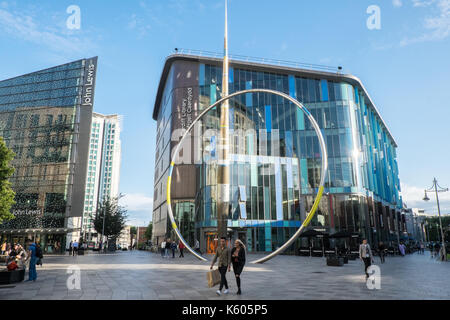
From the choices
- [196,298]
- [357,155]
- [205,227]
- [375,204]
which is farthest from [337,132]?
[196,298]

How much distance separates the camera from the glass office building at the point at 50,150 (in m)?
48.6

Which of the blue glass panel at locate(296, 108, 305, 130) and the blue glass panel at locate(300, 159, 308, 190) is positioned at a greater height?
the blue glass panel at locate(296, 108, 305, 130)

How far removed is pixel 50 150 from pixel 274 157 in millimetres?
35052

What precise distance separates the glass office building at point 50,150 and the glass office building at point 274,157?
14016 mm

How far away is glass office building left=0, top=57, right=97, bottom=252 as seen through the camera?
48.6 metres

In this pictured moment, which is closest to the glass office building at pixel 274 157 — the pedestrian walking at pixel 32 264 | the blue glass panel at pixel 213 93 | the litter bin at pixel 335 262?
the blue glass panel at pixel 213 93

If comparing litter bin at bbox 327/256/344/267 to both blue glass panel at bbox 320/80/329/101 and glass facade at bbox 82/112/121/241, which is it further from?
glass facade at bbox 82/112/121/241

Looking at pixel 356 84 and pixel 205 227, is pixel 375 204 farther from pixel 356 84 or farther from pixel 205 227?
pixel 205 227

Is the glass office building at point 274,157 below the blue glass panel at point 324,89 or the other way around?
below

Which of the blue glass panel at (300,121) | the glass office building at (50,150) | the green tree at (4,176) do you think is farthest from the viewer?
the glass office building at (50,150)

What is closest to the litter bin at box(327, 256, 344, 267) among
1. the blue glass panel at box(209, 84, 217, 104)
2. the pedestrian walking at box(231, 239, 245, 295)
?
the pedestrian walking at box(231, 239, 245, 295)

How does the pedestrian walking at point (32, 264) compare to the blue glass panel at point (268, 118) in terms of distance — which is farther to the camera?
the blue glass panel at point (268, 118)

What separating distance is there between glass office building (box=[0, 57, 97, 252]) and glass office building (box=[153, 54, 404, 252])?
552 inches

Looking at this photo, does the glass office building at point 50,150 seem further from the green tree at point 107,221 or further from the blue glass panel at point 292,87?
the blue glass panel at point 292,87
